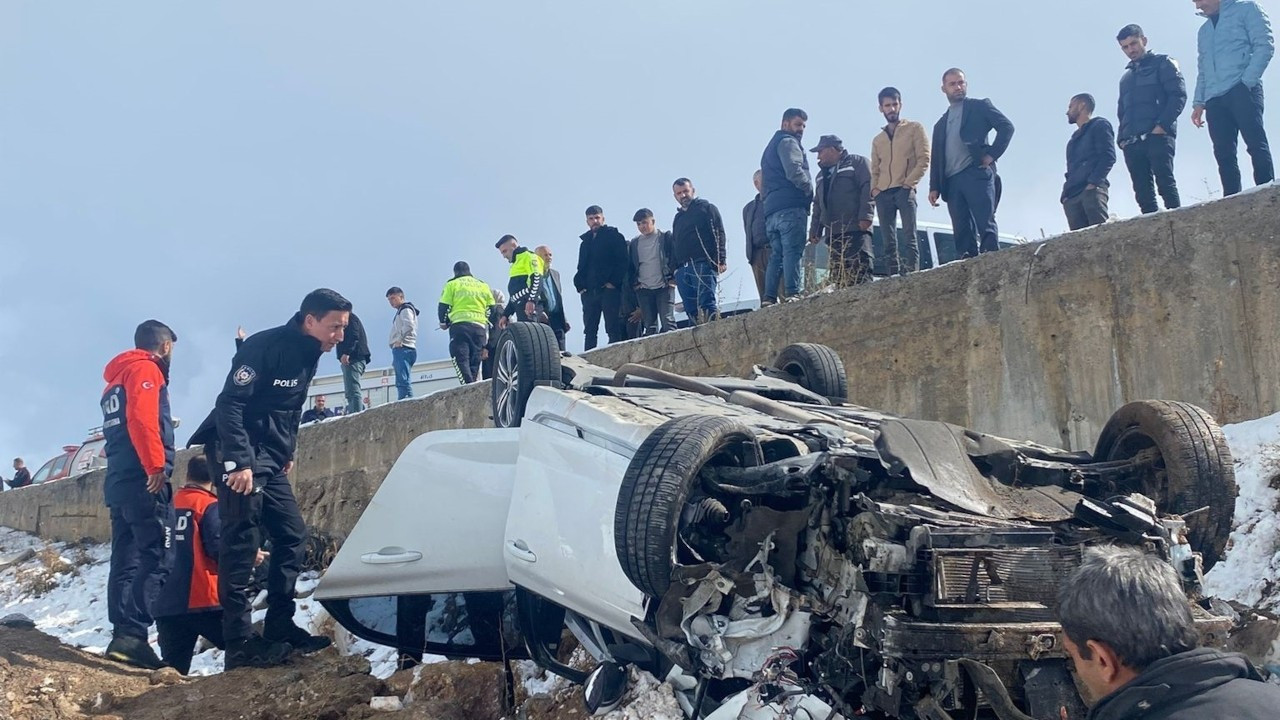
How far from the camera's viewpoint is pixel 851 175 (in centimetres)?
827

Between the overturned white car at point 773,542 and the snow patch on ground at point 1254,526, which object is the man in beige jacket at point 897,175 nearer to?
the snow patch on ground at point 1254,526

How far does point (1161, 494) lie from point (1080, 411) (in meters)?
2.87

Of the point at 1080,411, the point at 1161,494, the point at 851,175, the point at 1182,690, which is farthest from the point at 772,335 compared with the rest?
the point at 1182,690

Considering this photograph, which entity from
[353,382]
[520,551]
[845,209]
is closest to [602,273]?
[845,209]

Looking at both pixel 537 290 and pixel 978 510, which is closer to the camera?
pixel 978 510

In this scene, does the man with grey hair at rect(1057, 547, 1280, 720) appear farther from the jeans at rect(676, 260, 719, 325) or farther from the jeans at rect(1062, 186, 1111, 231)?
the jeans at rect(676, 260, 719, 325)

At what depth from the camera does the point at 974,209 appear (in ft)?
24.9

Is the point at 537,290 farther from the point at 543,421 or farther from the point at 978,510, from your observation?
the point at 978,510

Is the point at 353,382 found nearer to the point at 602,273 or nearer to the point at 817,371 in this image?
the point at 602,273

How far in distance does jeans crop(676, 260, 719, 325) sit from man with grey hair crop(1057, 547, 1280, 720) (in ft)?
23.2

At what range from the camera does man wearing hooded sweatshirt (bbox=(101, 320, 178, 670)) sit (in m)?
5.49

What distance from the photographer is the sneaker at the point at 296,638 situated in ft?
17.8

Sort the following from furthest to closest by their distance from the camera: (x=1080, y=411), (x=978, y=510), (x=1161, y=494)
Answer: (x=1080, y=411)
(x=1161, y=494)
(x=978, y=510)

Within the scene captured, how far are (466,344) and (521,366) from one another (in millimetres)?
5388
